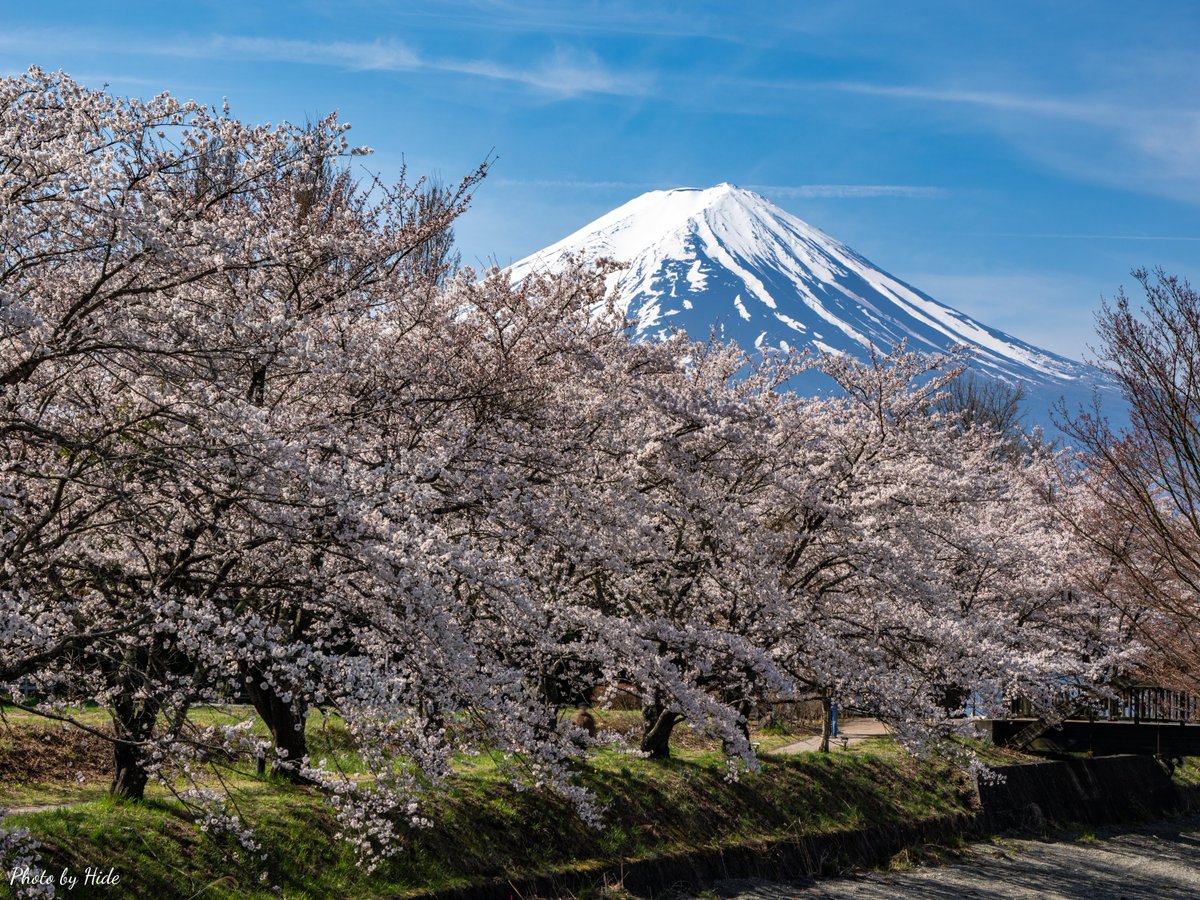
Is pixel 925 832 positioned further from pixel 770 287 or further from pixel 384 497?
pixel 770 287

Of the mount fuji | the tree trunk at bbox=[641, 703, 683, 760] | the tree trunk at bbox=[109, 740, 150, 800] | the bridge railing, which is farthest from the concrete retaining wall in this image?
the mount fuji

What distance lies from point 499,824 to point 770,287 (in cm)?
13500

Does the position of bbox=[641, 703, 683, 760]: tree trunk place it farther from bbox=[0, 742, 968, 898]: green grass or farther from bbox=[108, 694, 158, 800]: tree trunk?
bbox=[108, 694, 158, 800]: tree trunk

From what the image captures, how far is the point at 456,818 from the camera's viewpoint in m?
10.4

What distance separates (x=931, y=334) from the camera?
135250mm

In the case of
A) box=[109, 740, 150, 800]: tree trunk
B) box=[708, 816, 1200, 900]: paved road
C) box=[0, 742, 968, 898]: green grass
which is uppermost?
box=[109, 740, 150, 800]: tree trunk

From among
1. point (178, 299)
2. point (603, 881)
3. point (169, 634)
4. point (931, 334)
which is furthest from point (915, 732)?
point (931, 334)

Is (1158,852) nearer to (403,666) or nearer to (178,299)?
(403,666)

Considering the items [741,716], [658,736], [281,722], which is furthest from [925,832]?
[281,722]

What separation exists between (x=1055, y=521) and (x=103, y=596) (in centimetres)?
1699

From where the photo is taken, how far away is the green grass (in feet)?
26.1

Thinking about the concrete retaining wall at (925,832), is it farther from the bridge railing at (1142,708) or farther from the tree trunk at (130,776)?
the tree trunk at (130,776)

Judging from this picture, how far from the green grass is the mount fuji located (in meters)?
104

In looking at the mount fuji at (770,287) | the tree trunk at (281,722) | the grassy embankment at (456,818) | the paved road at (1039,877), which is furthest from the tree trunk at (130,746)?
the mount fuji at (770,287)
